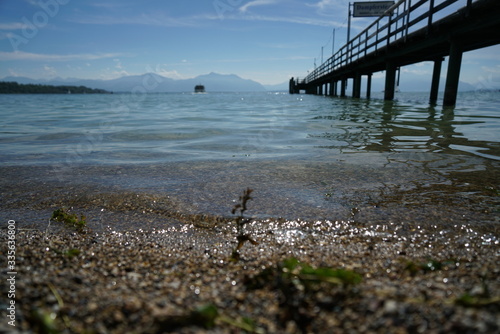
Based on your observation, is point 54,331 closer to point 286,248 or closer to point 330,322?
point 330,322

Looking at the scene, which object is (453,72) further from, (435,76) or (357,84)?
(357,84)

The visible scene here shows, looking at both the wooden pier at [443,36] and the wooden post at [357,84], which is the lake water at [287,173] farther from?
the wooden post at [357,84]

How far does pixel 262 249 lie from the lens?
1.99 metres

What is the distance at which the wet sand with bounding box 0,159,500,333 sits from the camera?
1126mm

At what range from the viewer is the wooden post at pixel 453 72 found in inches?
446

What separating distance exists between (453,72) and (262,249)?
13.4 meters

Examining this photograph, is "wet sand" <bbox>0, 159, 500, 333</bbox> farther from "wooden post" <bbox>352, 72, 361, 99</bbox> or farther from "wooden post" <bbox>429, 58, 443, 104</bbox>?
"wooden post" <bbox>352, 72, 361, 99</bbox>

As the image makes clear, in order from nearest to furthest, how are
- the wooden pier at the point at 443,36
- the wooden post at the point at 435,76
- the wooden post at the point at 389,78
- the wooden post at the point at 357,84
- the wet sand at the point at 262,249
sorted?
1. the wet sand at the point at 262,249
2. the wooden pier at the point at 443,36
3. the wooden post at the point at 389,78
4. the wooden post at the point at 435,76
5. the wooden post at the point at 357,84

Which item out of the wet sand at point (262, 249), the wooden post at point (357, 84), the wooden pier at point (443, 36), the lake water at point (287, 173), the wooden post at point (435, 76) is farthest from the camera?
the wooden post at point (357, 84)

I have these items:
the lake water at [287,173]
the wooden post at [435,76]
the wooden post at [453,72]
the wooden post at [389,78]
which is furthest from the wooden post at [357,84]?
the lake water at [287,173]

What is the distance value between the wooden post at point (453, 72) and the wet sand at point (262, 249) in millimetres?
9920

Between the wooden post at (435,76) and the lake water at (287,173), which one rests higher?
the wooden post at (435,76)

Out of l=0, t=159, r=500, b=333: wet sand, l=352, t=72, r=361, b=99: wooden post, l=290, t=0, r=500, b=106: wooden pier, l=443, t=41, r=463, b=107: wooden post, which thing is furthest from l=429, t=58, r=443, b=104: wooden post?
l=0, t=159, r=500, b=333: wet sand

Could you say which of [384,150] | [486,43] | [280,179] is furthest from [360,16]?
[280,179]
